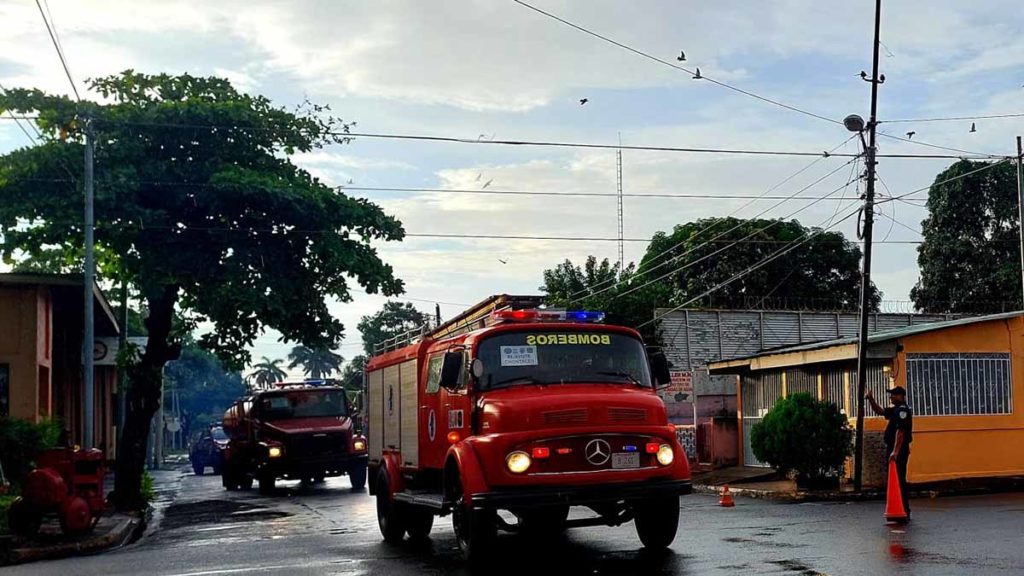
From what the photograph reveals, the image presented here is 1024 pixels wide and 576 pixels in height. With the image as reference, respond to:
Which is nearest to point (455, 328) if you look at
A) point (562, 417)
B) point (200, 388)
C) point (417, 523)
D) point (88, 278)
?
point (417, 523)

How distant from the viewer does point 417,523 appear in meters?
15.3

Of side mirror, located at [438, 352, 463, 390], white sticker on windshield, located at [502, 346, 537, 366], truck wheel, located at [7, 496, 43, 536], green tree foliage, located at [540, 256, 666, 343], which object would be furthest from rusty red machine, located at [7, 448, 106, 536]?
green tree foliage, located at [540, 256, 666, 343]

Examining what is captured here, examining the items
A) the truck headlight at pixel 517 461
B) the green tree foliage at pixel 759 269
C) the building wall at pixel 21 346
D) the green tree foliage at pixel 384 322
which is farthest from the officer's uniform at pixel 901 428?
the green tree foliage at pixel 384 322

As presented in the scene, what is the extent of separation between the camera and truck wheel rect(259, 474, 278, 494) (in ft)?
94.3

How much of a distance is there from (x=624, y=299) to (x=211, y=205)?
22504 mm

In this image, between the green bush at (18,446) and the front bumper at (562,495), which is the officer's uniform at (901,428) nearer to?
the front bumper at (562,495)

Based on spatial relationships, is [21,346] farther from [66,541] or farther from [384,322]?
[384,322]

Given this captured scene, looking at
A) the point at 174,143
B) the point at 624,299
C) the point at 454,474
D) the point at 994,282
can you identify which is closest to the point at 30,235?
the point at 174,143

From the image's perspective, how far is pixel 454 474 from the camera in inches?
493

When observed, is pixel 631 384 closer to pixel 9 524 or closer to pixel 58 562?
pixel 58 562

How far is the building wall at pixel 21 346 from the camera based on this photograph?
25609mm

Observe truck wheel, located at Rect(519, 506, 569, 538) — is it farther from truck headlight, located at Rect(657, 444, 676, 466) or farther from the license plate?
truck headlight, located at Rect(657, 444, 676, 466)

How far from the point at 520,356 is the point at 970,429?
545 inches

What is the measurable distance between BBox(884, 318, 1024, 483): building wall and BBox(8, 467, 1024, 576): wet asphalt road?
2838 mm
